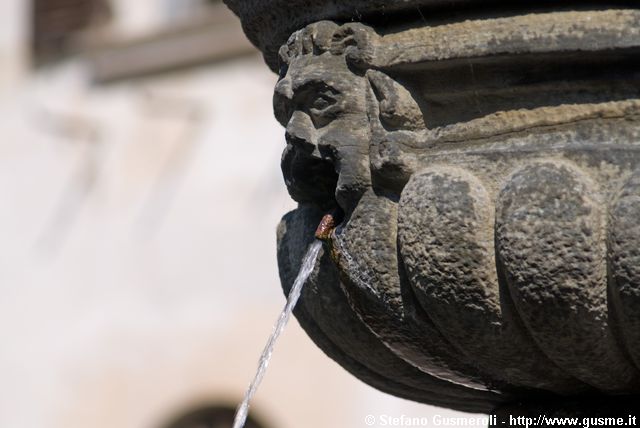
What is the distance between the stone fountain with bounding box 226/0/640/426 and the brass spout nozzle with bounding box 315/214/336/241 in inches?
0.5

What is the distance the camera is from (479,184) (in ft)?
5.31

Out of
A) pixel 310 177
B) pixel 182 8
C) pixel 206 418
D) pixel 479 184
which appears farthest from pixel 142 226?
pixel 479 184

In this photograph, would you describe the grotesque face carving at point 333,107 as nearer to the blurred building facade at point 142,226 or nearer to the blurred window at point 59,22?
the blurred building facade at point 142,226

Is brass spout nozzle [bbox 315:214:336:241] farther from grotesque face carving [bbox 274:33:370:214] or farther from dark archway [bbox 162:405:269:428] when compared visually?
dark archway [bbox 162:405:269:428]

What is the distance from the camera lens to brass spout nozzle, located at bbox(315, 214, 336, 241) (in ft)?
5.78

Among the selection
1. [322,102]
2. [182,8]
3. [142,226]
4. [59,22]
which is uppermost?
[182,8]

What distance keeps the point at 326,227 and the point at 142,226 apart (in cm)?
605

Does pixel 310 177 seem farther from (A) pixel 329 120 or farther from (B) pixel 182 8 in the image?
(B) pixel 182 8

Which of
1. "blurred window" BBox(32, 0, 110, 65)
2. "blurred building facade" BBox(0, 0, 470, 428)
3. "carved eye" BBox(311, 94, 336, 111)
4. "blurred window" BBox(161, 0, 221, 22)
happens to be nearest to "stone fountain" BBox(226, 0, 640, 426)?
"carved eye" BBox(311, 94, 336, 111)

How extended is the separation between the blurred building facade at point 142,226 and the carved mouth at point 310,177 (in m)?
5.01

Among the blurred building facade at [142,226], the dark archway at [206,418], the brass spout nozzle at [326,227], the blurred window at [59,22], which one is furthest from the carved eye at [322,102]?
the blurred window at [59,22]

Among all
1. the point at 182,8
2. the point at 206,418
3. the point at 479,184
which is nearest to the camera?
the point at 479,184

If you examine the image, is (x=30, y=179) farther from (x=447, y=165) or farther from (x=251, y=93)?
(x=447, y=165)

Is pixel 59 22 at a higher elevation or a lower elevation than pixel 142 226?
higher
